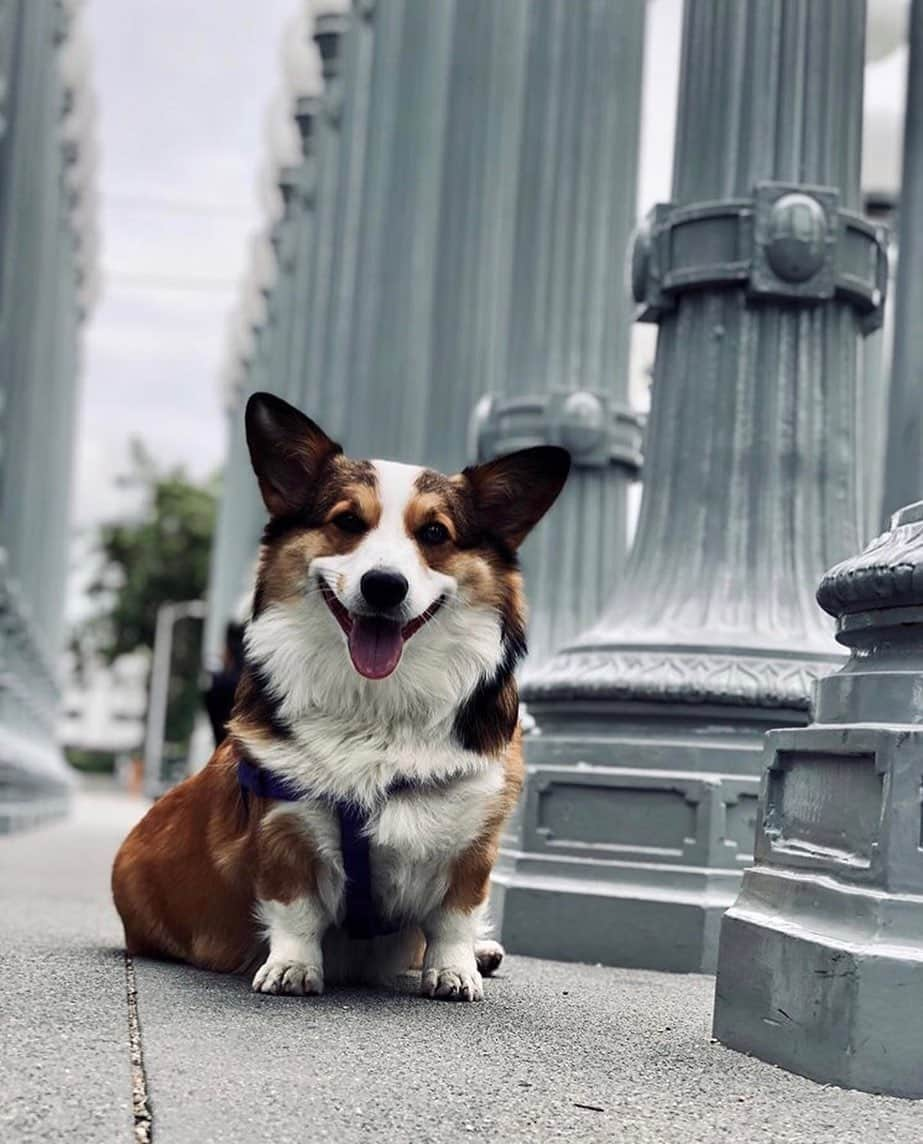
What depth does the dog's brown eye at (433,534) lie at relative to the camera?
13.7 ft

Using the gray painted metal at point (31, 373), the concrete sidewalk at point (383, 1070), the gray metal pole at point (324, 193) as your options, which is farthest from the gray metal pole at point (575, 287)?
the gray metal pole at point (324, 193)

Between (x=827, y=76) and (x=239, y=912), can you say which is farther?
(x=827, y=76)

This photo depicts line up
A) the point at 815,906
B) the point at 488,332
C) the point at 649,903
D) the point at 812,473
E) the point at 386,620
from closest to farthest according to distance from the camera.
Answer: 1. the point at 815,906
2. the point at 386,620
3. the point at 649,903
4. the point at 812,473
5. the point at 488,332

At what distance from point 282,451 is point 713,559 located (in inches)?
85.2

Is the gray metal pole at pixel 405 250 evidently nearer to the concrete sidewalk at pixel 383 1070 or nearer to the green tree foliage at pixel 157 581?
the concrete sidewalk at pixel 383 1070

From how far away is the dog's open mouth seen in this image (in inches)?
163

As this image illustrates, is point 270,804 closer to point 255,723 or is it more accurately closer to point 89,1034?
point 255,723

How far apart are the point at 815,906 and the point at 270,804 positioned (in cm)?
130

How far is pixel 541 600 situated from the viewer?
27.5ft

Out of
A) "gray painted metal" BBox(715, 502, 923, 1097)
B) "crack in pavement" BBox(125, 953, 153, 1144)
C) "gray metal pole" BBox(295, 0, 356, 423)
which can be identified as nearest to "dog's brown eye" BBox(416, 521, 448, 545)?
"gray painted metal" BBox(715, 502, 923, 1097)

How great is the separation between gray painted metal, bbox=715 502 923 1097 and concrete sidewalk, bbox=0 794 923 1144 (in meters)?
0.09

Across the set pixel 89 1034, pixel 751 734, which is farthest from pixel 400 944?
pixel 751 734

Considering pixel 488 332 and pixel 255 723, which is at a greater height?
pixel 488 332

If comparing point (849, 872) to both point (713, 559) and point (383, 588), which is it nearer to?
point (383, 588)
